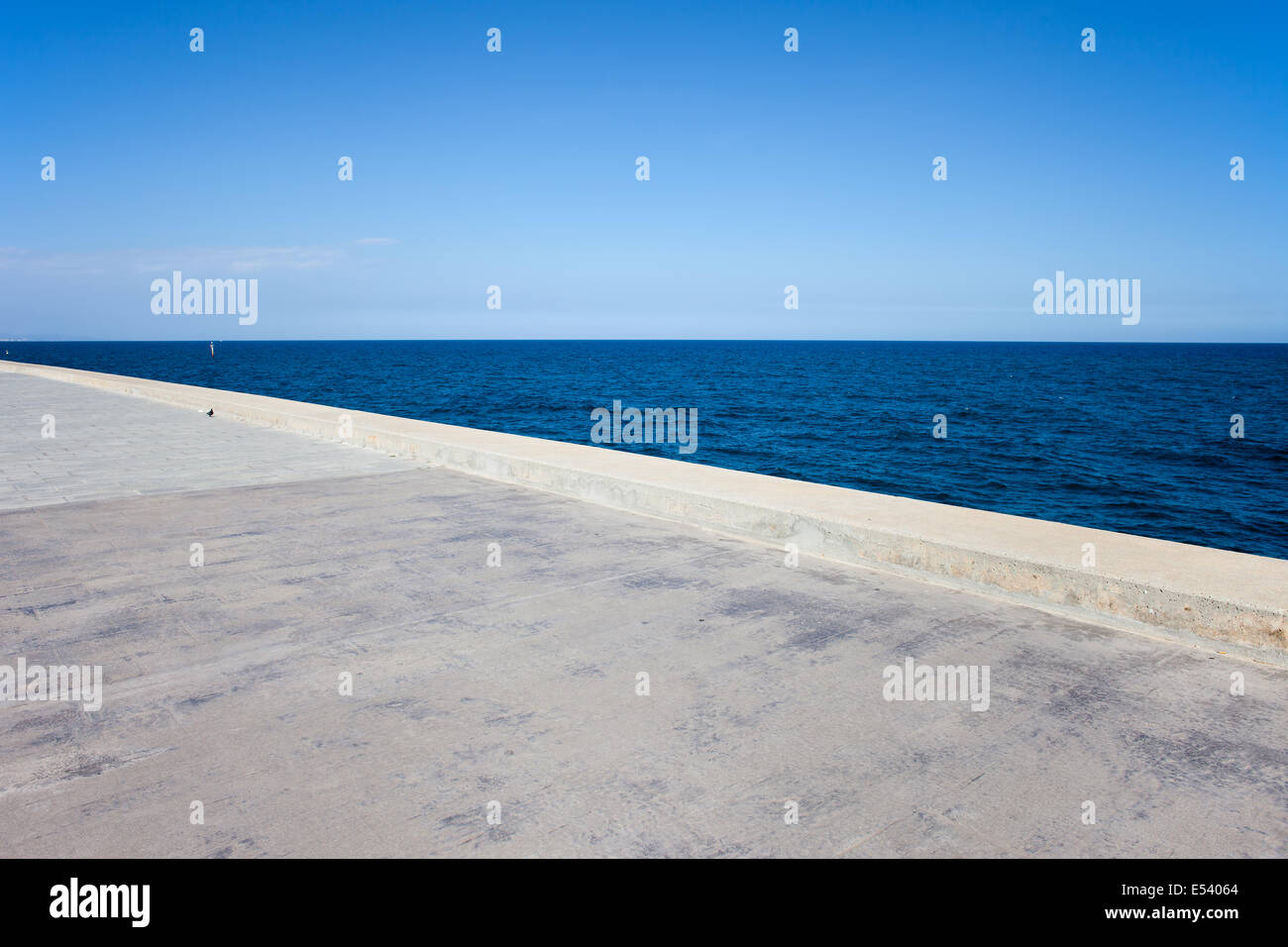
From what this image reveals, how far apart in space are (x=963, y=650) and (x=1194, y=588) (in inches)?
49.8

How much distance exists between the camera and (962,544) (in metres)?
5.16

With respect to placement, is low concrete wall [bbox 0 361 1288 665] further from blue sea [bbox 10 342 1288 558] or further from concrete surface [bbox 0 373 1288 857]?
blue sea [bbox 10 342 1288 558]

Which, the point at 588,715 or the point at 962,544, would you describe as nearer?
the point at 588,715

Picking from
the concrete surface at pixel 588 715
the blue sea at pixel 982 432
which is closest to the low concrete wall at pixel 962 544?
the concrete surface at pixel 588 715

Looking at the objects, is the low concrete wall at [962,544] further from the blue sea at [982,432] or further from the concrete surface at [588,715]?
the blue sea at [982,432]

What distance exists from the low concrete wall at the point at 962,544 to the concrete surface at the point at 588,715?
166 mm

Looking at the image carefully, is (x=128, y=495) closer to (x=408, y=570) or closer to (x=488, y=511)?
(x=488, y=511)

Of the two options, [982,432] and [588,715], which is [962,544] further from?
[982,432]

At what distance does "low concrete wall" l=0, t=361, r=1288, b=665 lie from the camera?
14.0 ft

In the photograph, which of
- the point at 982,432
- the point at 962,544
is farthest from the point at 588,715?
the point at 982,432

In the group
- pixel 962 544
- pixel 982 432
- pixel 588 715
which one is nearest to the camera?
pixel 588 715

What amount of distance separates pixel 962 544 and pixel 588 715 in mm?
2791

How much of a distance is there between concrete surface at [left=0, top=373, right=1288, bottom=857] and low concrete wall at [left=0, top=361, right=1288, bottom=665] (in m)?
0.17

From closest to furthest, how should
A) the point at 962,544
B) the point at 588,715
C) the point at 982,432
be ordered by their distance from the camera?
the point at 588,715 < the point at 962,544 < the point at 982,432
